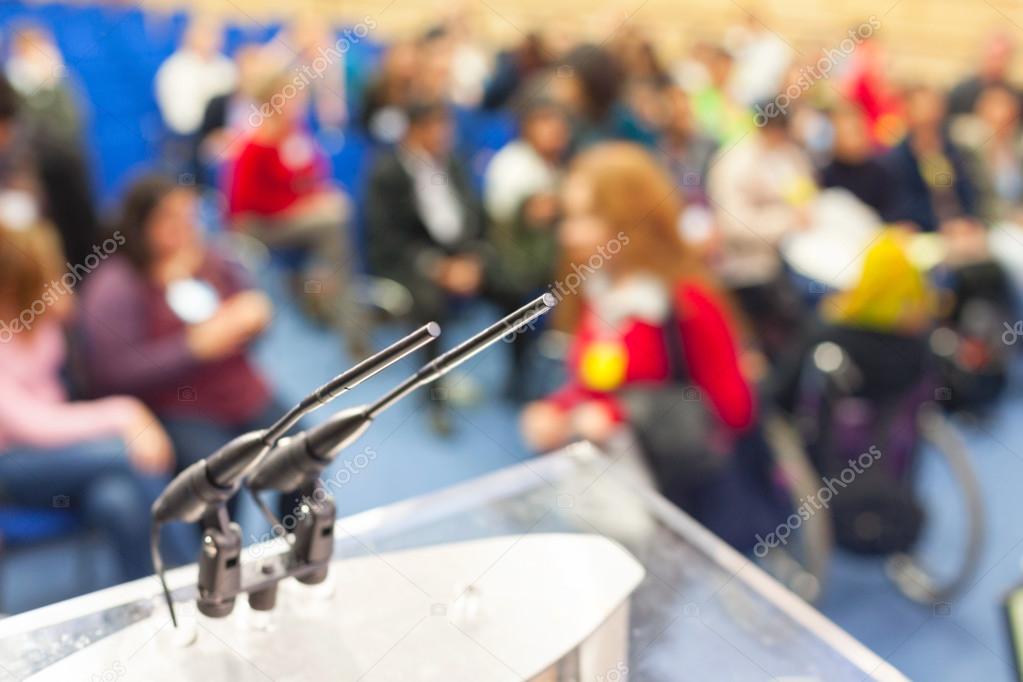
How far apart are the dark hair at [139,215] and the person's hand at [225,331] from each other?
0.22m

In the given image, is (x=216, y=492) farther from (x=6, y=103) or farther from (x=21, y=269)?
(x=6, y=103)

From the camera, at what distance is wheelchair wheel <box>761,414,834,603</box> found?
9.12 ft

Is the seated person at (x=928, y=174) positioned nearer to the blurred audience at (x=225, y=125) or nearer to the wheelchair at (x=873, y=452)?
the wheelchair at (x=873, y=452)

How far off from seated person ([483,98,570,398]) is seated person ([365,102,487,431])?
0.14m

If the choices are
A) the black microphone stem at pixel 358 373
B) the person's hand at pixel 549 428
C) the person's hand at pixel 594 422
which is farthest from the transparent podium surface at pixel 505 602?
the person's hand at pixel 549 428

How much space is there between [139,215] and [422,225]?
1.51 metres

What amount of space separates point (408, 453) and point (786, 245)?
1653 mm

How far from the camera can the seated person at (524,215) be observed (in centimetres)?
414

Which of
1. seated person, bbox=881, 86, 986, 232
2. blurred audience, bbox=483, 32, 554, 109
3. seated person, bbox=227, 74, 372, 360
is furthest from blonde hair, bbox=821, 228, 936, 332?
blurred audience, bbox=483, 32, 554, 109

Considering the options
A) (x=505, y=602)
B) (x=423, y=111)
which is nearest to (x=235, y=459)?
(x=505, y=602)

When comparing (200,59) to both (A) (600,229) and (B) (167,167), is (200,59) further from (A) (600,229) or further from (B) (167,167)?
(A) (600,229)

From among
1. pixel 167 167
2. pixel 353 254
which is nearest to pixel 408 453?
pixel 353 254

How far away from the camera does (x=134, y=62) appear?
5.46 meters

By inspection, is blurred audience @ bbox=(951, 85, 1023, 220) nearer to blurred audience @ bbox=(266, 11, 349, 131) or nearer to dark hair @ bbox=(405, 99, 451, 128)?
dark hair @ bbox=(405, 99, 451, 128)
